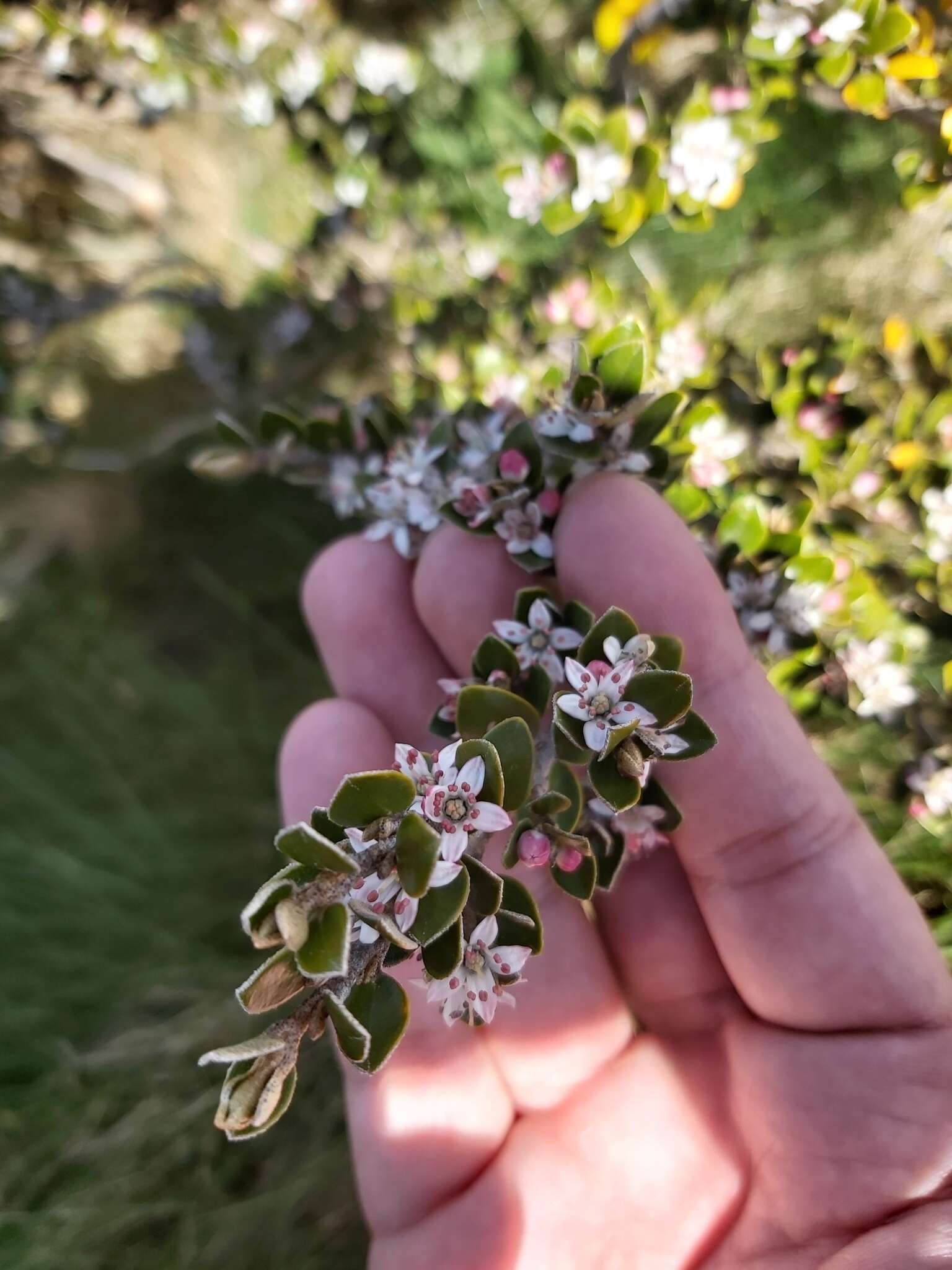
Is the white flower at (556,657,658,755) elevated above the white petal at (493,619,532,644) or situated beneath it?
situated beneath

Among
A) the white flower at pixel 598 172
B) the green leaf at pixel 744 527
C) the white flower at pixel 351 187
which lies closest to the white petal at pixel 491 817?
the green leaf at pixel 744 527

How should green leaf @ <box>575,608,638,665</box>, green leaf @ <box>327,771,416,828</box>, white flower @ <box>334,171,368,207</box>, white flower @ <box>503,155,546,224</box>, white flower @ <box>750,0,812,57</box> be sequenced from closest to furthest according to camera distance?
green leaf @ <box>327,771,416,828</box>
green leaf @ <box>575,608,638,665</box>
white flower @ <box>750,0,812,57</box>
white flower @ <box>503,155,546,224</box>
white flower @ <box>334,171,368,207</box>

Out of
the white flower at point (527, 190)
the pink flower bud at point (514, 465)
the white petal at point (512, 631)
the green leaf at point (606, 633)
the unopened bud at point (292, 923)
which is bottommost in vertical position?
the unopened bud at point (292, 923)

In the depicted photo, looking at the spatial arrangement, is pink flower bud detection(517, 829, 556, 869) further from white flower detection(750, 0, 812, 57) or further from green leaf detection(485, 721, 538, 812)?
white flower detection(750, 0, 812, 57)

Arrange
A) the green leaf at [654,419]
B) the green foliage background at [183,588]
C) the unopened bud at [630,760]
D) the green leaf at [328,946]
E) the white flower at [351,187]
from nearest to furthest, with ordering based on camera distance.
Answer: the green leaf at [328,946]
the unopened bud at [630,760]
the green leaf at [654,419]
the green foliage background at [183,588]
the white flower at [351,187]

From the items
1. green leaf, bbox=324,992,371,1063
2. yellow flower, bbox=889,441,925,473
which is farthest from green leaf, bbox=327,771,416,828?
yellow flower, bbox=889,441,925,473

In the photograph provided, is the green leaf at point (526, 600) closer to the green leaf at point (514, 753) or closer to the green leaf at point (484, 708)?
the green leaf at point (484, 708)

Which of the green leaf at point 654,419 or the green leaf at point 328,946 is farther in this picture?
the green leaf at point 654,419

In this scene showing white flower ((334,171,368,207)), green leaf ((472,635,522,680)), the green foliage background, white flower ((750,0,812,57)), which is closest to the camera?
green leaf ((472,635,522,680))
